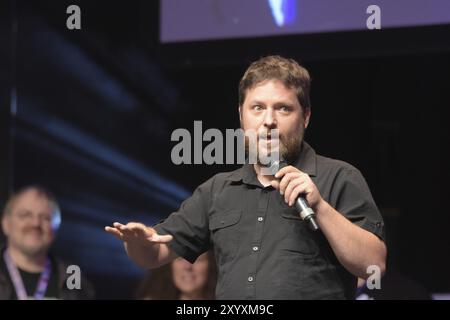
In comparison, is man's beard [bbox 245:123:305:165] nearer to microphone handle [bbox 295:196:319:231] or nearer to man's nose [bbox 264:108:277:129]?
man's nose [bbox 264:108:277:129]

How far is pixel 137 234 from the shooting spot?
1.96 m

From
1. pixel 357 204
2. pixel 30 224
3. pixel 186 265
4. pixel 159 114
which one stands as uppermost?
pixel 159 114

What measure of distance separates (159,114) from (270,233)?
2305 millimetres

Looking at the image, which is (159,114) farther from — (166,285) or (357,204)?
(357,204)

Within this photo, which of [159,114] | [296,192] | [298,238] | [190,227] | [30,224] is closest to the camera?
[296,192]

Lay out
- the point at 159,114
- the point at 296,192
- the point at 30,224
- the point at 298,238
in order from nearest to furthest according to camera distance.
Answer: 1. the point at 296,192
2. the point at 298,238
3. the point at 30,224
4. the point at 159,114

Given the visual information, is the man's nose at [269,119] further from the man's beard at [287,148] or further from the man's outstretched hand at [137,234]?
the man's outstretched hand at [137,234]

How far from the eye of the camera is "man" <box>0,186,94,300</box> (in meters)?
3.73

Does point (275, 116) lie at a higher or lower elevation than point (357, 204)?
higher

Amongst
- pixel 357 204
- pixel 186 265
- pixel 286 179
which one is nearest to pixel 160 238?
pixel 286 179

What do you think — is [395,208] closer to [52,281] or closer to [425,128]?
[425,128]

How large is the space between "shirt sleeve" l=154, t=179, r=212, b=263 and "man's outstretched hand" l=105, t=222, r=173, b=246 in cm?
11

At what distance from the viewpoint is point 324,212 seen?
181cm
